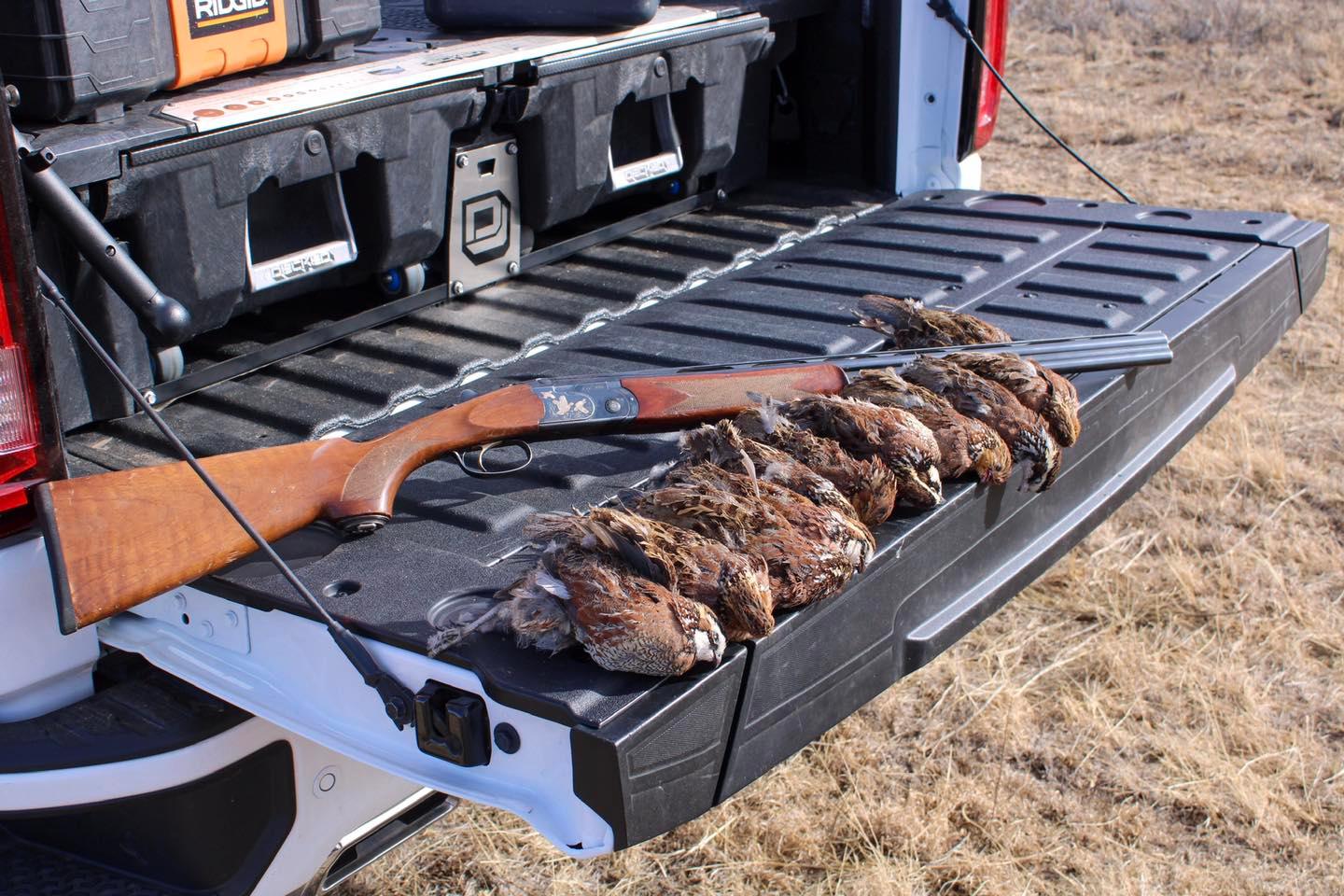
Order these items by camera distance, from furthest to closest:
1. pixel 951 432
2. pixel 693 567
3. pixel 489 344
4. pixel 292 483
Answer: pixel 489 344 → pixel 951 432 → pixel 292 483 → pixel 693 567

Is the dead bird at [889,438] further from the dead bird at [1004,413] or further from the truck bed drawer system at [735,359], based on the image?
the dead bird at [1004,413]

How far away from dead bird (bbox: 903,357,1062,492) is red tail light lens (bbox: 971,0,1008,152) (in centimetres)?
186

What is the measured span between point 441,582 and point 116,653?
59cm

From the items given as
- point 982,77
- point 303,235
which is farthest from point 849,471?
point 982,77

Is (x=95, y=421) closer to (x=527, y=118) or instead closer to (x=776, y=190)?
(x=527, y=118)

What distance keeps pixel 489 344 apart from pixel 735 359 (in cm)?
55

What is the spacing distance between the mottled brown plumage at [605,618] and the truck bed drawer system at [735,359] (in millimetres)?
31

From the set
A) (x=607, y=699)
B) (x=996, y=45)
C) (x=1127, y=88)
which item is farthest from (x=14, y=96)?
(x=1127, y=88)

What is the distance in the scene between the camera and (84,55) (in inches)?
89.9

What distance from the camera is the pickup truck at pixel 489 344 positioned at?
1.85 m

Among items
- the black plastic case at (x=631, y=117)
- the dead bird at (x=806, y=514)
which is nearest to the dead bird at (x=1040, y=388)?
the dead bird at (x=806, y=514)

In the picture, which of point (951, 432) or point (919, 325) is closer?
point (951, 432)

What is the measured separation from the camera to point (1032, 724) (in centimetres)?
355

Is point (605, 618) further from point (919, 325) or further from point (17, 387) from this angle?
point (919, 325)
